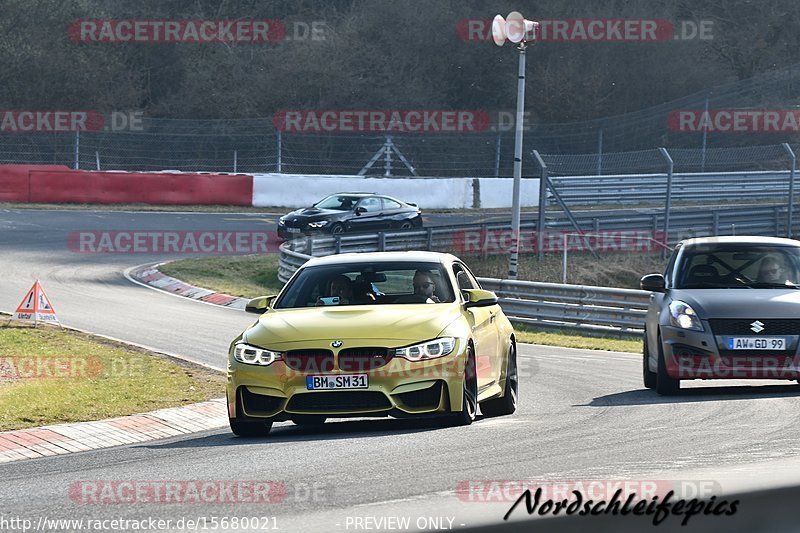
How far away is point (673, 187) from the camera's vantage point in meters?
38.8

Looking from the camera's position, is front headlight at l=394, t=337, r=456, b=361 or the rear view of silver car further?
the rear view of silver car

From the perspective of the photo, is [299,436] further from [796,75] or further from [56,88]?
[796,75]

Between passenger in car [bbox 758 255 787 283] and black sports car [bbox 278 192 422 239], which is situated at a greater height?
passenger in car [bbox 758 255 787 283]

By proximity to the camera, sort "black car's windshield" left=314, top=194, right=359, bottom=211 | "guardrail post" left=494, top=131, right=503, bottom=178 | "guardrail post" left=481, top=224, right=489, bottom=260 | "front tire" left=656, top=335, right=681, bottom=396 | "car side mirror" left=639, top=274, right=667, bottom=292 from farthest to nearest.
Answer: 1. "guardrail post" left=494, top=131, right=503, bottom=178
2. "black car's windshield" left=314, top=194, right=359, bottom=211
3. "guardrail post" left=481, top=224, right=489, bottom=260
4. "car side mirror" left=639, top=274, right=667, bottom=292
5. "front tire" left=656, top=335, right=681, bottom=396

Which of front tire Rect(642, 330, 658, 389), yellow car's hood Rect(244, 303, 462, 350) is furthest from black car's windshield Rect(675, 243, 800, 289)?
yellow car's hood Rect(244, 303, 462, 350)

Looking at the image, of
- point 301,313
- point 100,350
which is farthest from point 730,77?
point 301,313

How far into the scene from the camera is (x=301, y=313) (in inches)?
390

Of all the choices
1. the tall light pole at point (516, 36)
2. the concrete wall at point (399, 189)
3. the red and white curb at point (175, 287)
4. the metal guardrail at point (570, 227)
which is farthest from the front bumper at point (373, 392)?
the concrete wall at point (399, 189)

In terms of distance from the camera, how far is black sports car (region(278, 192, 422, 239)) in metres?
33.1

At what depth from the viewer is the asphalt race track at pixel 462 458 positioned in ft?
15.6

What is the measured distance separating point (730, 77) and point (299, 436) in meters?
51.3

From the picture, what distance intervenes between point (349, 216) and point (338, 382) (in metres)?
25.5

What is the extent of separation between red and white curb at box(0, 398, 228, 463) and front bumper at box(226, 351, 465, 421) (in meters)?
1.54

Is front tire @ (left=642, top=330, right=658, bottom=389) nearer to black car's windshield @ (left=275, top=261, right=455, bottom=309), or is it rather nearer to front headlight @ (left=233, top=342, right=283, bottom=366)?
black car's windshield @ (left=275, top=261, right=455, bottom=309)
